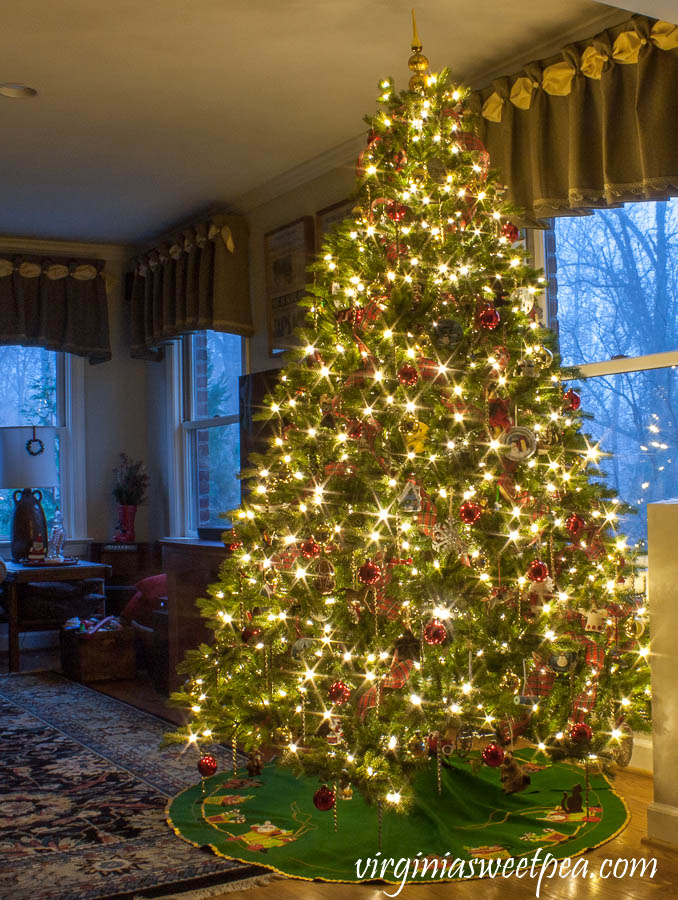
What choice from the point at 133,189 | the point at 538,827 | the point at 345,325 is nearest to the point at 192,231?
the point at 133,189

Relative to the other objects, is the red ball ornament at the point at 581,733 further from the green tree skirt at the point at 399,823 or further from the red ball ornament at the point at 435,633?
the red ball ornament at the point at 435,633

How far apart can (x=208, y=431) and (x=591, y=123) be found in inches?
135

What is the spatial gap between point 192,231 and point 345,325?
9.66 feet

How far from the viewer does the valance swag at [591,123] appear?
10.2ft

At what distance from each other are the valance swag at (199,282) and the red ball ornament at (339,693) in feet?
10.4

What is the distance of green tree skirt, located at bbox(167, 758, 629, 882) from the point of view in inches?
98.4

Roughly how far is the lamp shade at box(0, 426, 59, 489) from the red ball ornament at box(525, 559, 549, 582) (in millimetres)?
4025

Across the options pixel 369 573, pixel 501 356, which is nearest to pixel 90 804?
pixel 369 573

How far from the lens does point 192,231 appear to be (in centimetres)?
569

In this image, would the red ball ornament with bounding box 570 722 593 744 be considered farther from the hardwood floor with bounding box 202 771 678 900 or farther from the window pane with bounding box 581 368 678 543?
the window pane with bounding box 581 368 678 543

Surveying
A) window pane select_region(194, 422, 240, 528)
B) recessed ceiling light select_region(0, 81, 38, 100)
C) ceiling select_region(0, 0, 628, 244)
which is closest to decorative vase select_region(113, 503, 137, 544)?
window pane select_region(194, 422, 240, 528)

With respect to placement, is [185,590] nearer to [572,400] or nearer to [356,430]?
[356,430]

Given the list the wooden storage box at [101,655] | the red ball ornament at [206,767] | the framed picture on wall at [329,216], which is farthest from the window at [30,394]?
the red ball ornament at [206,767]

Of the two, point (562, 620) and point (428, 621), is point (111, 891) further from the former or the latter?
point (562, 620)
